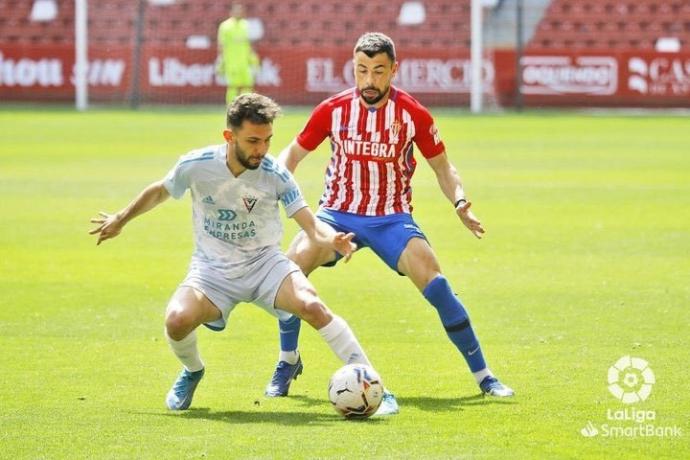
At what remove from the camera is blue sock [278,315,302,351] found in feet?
27.0

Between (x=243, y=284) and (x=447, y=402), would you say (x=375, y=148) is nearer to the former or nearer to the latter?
(x=243, y=284)

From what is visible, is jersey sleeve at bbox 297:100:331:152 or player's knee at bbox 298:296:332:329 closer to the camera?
player's knee at bbox 298:296:332:329

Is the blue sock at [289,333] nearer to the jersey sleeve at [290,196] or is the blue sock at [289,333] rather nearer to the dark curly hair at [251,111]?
the jersey sleeve at [290,196]

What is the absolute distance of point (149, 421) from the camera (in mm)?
7227

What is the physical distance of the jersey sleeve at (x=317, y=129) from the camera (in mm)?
8617

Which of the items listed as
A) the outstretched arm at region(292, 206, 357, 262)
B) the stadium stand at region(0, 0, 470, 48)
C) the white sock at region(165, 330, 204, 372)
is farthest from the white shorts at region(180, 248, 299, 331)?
the stadium stand at region(0, 0, 470, 48)

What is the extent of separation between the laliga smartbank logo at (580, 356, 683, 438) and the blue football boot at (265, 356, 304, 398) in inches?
73.0

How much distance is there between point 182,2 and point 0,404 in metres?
31.0

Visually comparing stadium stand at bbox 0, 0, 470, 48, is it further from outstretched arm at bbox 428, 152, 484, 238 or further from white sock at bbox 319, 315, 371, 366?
white sock at bbox 319, 315, 371, 366

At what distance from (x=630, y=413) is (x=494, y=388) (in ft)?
2.95

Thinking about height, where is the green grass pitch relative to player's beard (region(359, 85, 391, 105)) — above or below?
below

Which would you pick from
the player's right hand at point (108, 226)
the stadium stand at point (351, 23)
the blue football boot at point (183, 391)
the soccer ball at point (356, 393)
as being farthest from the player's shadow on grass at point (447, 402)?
the stadium stand at point (351, 23)

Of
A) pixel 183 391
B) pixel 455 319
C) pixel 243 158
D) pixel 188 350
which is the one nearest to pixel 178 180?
pixel 243 158

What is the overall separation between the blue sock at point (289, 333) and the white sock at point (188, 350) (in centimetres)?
70
